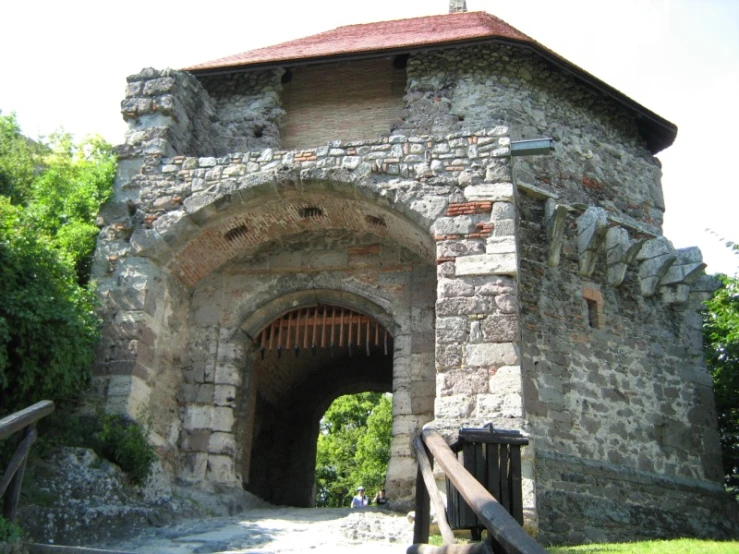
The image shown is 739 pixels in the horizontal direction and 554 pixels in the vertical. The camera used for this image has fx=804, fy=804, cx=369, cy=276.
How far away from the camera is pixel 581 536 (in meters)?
7.41

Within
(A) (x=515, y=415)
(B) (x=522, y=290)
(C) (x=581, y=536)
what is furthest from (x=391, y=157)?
(C) (x=581, y=536)

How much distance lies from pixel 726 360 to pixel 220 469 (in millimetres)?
6316

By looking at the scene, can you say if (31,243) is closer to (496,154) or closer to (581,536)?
(496,154)

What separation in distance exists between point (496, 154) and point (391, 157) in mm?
960

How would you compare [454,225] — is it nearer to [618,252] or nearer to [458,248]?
[458,248]

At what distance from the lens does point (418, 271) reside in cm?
799

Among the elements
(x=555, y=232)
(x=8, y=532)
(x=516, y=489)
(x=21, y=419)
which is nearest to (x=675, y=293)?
(x=555, y=232)

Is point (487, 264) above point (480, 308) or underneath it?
above

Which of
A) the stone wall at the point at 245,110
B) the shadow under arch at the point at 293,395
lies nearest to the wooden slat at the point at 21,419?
the shadow under arch at the point at 293,395

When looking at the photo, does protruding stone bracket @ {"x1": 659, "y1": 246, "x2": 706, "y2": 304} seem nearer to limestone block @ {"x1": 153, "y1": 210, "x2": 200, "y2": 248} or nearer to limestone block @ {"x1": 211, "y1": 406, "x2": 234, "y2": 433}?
limestone block @ {"x1": 211, "y1": 406, "x2": 234, "y2": 433}

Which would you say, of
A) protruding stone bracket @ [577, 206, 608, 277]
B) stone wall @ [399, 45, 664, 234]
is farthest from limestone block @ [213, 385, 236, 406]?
protruding stone bracket @ [577, 206, 608, 277]

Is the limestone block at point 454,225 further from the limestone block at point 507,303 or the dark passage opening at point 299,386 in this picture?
the dark passage opening at point 299,386

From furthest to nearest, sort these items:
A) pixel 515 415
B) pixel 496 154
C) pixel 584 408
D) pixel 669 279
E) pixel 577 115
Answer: pixel 577 115, pixel 669 279, pixel 584 408, pixel 496 154, pixel 515 415

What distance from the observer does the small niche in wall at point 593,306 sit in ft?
28.3
